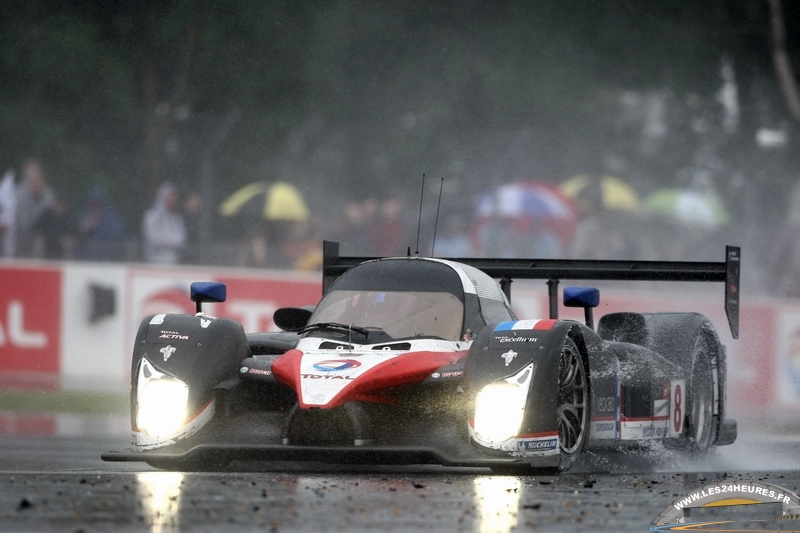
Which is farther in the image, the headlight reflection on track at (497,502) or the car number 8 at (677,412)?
the car number 8 at (677,412)

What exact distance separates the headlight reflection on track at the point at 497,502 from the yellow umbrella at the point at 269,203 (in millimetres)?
11320

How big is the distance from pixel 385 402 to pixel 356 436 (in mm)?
272

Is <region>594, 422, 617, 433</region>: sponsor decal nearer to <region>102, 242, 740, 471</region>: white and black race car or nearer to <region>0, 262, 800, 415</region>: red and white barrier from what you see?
<region>102, 242, 740, 471</region>: white and black race car

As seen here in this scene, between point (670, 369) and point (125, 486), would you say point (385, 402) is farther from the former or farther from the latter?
point (670, 369)

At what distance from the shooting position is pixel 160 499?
556 cm

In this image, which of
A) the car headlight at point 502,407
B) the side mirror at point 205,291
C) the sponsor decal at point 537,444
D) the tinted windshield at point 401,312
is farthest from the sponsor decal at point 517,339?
the side mirror at point 205,291

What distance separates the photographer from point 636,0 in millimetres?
23422

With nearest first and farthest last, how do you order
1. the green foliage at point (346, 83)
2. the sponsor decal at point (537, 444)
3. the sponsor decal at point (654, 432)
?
the sponsor decal at point (537, 444)
the sponsor decal at point (654, 432)
the green foliage at point (346, 83)

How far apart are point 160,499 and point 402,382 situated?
184 centimetres

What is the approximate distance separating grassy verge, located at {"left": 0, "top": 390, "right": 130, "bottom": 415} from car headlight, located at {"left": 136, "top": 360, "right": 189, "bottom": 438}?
4805 millimetres

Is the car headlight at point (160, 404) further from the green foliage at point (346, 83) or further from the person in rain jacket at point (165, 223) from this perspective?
the green foliage at point (346, 83)

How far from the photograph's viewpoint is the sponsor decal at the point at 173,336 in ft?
25.2

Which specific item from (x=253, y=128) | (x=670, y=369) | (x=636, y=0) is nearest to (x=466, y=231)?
(x=253, y=128)

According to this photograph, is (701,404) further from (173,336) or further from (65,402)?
(65,402)
